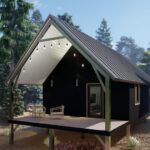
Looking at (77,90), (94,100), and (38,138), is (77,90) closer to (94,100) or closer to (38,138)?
(94,100)

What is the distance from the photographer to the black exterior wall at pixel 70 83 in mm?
14219

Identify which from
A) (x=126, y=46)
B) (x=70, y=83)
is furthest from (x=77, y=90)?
(x=126, y=46)

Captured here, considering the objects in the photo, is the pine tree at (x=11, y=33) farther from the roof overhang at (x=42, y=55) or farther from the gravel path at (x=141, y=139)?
the gravel path at (x=141, y=139)

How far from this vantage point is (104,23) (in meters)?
88.7

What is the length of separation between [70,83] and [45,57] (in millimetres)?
2664

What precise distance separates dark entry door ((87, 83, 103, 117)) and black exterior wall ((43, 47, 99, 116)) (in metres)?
0.27

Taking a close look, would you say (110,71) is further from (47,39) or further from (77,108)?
(77,108)

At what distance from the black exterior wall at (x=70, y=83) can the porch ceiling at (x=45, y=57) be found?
0.51 meters

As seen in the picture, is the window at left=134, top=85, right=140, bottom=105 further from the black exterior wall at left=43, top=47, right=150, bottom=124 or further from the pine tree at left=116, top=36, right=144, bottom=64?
the pine tree at left=116, top=36, right=144, bottom=64

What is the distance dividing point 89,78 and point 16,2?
13312 millimetres

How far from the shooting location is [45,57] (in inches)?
504

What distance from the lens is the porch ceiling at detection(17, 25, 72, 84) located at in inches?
435

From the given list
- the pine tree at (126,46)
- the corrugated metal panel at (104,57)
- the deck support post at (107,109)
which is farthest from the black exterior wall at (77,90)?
the pine tree at (126,46)

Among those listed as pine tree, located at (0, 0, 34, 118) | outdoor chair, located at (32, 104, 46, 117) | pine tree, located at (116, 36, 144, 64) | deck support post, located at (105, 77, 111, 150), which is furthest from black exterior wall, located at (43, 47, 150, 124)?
pine tree, located at (116, 36, 144, 64)
